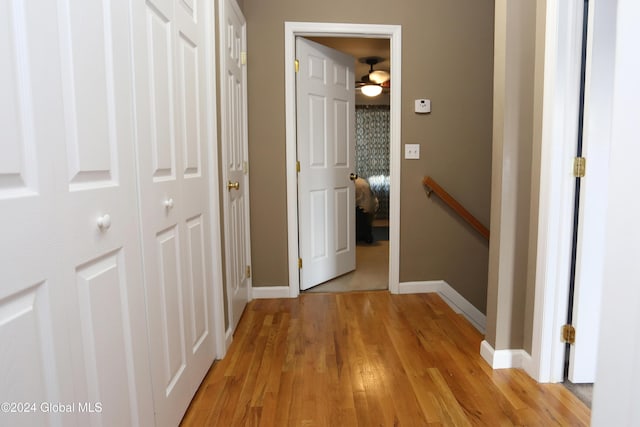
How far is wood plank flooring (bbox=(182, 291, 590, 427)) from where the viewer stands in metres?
1.41

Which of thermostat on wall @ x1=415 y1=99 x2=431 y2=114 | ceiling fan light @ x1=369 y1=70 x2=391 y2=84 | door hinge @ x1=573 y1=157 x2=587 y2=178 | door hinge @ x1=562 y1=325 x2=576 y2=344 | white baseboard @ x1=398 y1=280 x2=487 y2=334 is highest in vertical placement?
ceiling fan light @ x1=369 y1=70 x2=391 y2=84

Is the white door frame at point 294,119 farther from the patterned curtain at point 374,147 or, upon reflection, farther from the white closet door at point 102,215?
the patterned curtain at point 374,147

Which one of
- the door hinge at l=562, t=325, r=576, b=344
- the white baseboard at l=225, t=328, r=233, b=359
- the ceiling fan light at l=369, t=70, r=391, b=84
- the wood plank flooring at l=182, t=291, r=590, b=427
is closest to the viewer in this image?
the wood plank flooring at l=182, t=291, r=590, b=427

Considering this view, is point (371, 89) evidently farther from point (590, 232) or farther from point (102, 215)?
point (102, 215)

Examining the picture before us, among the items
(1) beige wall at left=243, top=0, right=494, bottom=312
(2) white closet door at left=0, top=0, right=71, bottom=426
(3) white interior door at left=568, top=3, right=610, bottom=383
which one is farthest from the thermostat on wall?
(2) white closet door at left=0, top=0, right=71, bottom=426

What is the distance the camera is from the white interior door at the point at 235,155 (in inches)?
79.0

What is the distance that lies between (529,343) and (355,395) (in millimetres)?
886

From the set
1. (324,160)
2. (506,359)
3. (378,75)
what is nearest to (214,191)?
(324,160)

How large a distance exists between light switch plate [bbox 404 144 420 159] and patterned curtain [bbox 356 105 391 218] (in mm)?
4023

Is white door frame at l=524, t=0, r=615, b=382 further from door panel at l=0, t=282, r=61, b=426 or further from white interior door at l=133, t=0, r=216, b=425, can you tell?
door panel at l=0, t=282, r=61, b=426

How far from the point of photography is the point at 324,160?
3045 millimetres

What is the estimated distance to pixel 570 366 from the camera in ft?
5.22

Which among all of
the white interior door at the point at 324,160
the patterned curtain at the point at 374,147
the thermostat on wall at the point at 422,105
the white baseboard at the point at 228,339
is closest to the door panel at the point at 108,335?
the white baseboard at the point at 228,339

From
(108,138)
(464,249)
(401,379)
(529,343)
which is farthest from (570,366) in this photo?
(108,138)
